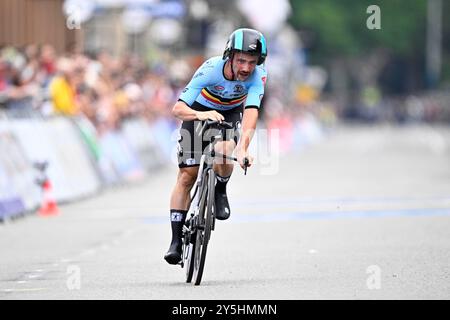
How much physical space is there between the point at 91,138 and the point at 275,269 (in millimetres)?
10504

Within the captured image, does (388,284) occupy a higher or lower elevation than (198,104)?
lower

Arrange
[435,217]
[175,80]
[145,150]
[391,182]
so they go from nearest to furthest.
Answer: [435,217], [391,182], [145,150], [175,80]

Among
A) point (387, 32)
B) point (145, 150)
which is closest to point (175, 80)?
point (145, 150)

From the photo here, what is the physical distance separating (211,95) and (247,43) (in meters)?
0.62

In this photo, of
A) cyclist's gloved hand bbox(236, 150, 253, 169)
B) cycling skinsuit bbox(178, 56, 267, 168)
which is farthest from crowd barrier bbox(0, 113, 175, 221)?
cyclist's gloved hand bbox(236, 150, 253, 169)

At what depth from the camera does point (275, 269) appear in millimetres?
11352

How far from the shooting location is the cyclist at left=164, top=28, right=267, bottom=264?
34.3 feet

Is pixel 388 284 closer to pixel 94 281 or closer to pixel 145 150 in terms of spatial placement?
pixel 94 281

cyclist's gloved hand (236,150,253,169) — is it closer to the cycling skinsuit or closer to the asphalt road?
the cycling skinsuit

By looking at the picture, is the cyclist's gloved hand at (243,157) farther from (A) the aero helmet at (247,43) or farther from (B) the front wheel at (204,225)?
(A) the aero helmet at (247,43)

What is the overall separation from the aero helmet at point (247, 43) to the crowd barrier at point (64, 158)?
648 cm

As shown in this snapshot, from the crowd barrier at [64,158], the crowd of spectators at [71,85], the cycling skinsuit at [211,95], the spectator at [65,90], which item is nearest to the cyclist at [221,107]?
the cycling skinsuit at [211,95]

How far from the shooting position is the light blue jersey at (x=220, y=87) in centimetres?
1065

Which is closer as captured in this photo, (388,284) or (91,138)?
(388,284)
